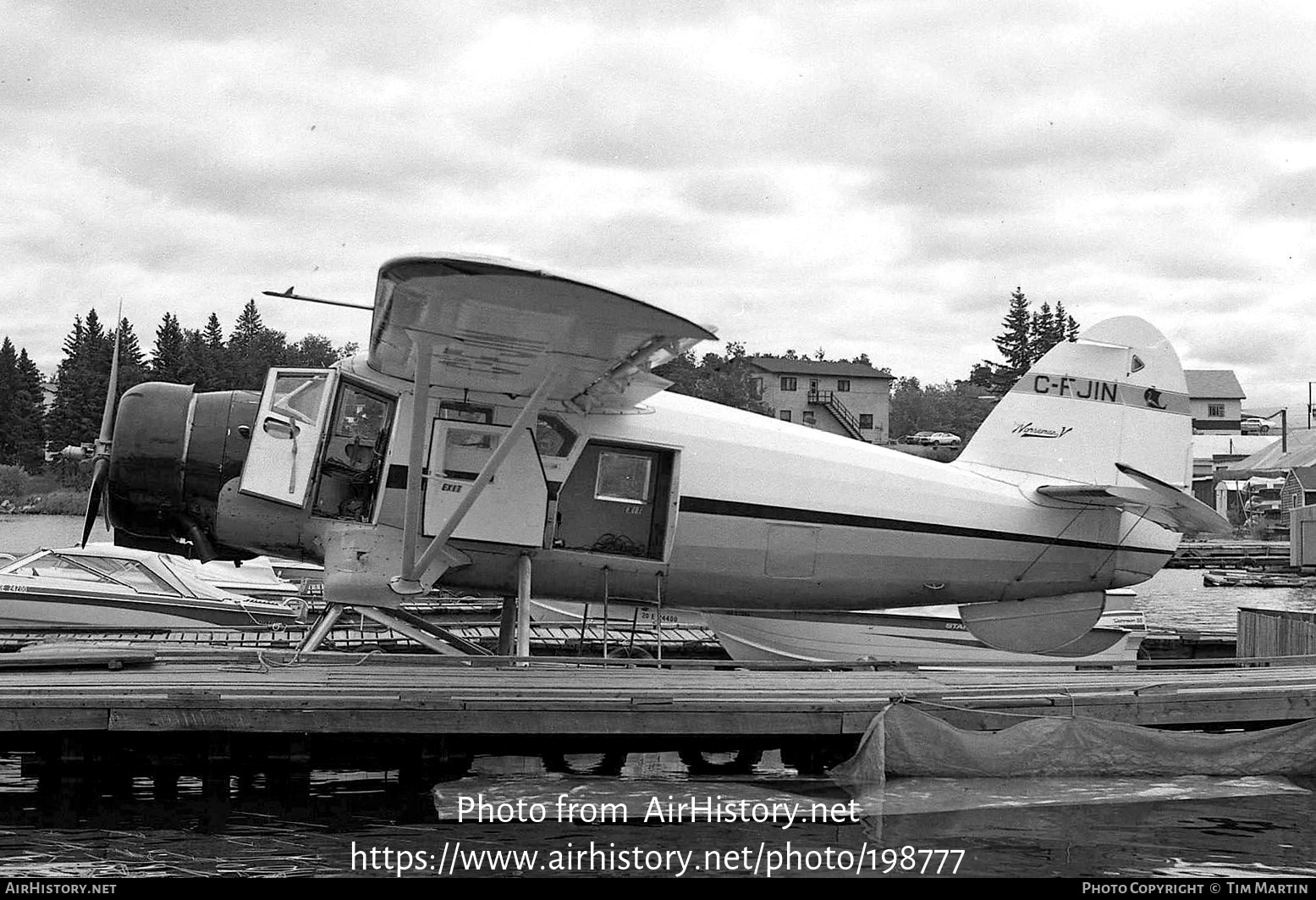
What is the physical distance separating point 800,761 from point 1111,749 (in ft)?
6.44

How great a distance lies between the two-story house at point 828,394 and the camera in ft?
263

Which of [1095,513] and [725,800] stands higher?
[1095,513]

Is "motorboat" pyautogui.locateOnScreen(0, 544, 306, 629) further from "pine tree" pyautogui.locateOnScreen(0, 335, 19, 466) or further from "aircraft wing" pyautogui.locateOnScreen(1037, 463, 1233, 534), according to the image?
"pine tree" pyautogui.locateOnScreen(0, 335, 19, 466)

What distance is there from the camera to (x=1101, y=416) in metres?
10.5

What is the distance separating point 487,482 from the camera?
27.1ft

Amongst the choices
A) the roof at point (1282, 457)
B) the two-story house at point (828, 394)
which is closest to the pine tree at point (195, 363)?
the two-story house at point (828, 394)

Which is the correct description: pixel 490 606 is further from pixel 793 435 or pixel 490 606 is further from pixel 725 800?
pixel 725 800

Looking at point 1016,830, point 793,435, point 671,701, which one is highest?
point 793,435

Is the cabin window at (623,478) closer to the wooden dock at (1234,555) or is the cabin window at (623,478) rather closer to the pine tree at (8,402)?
the wooden dock at (1234,555)

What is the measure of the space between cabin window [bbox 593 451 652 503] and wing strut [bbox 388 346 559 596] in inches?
34.7

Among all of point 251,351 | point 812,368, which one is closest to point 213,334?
point 251,351

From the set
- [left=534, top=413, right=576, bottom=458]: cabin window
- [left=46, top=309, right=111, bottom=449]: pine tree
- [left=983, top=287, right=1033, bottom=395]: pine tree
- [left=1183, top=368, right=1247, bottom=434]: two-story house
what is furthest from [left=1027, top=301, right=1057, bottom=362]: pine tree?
[left=534, top=413, right=576, bottom=458]: cabin window
